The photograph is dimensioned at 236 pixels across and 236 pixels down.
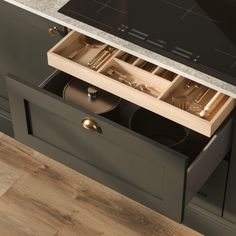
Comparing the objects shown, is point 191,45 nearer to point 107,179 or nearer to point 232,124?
point 232,124

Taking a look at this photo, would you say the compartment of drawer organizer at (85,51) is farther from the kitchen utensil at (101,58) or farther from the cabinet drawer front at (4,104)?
the cabinet drawer front at (4,104)

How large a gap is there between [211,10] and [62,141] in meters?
0.58

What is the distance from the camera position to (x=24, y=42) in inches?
94.1

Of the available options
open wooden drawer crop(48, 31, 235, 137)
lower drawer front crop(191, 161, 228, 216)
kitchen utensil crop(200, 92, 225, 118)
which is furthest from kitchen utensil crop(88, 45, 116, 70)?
lower drawer front crop(191, 161, 228, 216)

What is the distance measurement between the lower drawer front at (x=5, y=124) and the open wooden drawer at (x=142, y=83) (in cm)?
70

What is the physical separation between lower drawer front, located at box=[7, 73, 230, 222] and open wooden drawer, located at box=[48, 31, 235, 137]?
0.26 feet

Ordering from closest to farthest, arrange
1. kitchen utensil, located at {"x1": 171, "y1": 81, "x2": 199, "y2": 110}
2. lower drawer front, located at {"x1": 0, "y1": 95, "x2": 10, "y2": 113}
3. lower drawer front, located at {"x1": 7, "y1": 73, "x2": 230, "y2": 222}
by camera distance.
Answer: lower drawer front, located at {"x1": 7, "y1": 73, "x2": 230, "y2": 222}, kitchen utensil, located at {"x1": 171, "y1": 81, "x2": 199, "y2": 110}, lower drawer front, located at {"x1": 0, "y1": 95, "x2": 10, "y2": 113}

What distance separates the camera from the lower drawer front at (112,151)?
6.38 ft

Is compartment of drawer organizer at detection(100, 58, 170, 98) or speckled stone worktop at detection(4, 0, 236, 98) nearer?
speckled stone worktop at detection(4, 0, 236, 98)

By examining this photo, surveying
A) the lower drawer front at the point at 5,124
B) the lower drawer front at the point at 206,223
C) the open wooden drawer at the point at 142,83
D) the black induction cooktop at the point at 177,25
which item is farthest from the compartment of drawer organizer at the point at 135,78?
the lower drawer front at the point at 5,124

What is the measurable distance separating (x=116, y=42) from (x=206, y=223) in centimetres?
80

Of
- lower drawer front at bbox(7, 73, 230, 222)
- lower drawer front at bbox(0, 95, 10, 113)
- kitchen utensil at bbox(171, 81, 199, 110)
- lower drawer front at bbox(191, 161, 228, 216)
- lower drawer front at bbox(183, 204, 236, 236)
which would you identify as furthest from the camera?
lower drawer front at bbox(0, 95, 10, 113)

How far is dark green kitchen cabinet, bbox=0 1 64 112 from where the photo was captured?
2.29 m

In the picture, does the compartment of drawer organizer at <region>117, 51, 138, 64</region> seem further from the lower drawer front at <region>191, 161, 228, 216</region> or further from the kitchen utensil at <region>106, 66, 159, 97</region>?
the lower drawer front at <region>191, 161, 228, 216</region>
